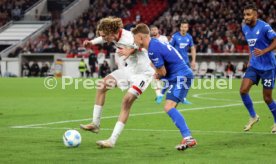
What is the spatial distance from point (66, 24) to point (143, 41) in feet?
148

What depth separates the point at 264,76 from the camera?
42.4 feet

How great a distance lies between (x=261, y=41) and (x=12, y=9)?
47918 mm

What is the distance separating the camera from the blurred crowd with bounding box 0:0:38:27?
190 ft

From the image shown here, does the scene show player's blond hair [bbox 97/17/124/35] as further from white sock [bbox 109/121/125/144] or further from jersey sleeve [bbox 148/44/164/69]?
white sock [bbox 109/121/125/144]

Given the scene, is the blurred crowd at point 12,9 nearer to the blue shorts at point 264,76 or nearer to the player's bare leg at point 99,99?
the blue shorts at point 264,76

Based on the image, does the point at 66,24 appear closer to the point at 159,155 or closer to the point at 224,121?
the point at 224,121

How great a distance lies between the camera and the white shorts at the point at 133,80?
11120 millimetres

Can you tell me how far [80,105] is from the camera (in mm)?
20188

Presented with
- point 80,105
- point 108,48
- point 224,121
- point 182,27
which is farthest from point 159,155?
point 108,48

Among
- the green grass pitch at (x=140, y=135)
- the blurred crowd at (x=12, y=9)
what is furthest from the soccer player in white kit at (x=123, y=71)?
the blurred crowd at (x=12, y=9)

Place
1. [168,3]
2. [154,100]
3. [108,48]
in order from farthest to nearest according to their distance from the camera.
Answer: [168,3] < [108,48] < [154,100]

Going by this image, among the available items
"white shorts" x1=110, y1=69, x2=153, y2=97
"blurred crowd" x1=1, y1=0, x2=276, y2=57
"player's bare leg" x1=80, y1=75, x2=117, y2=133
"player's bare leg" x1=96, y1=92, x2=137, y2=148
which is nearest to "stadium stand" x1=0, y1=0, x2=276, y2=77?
"blurred crowd" x1=1, y1=0, x2=276, y2=57

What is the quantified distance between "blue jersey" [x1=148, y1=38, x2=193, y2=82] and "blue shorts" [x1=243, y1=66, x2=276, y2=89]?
2.74m

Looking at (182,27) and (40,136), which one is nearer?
(40,136)
